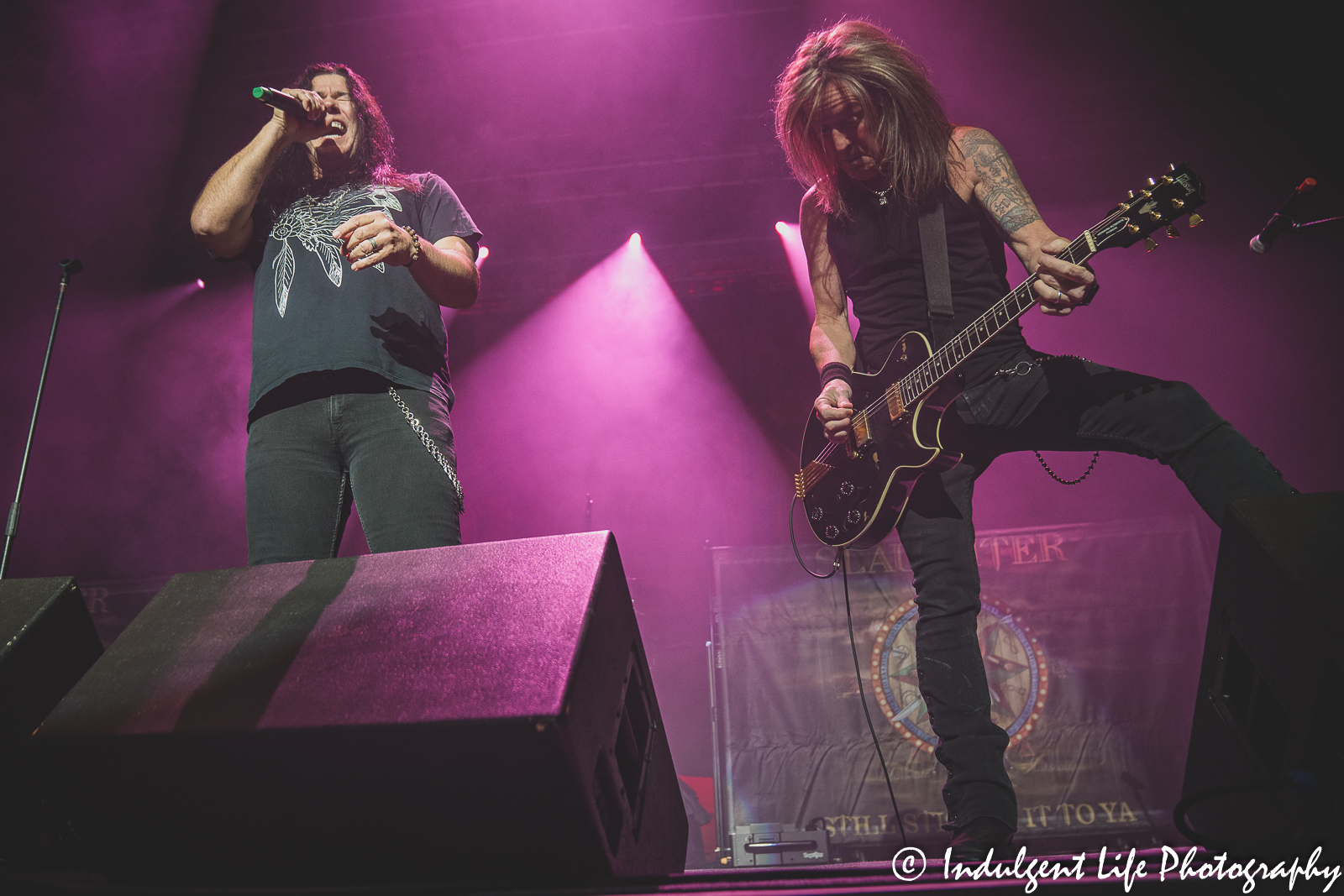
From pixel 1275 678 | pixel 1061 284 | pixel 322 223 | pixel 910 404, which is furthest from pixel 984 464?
pixel 322 223

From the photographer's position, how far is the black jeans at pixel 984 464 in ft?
4.95

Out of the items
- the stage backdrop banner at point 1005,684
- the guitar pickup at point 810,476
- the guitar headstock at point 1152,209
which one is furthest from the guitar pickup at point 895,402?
the stage backdrop banner at point 1005,684

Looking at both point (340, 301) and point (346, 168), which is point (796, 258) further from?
point (340, 301)

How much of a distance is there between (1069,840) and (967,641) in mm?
2810

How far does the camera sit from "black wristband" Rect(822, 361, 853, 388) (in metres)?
2.25

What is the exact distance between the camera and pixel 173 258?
679 cm

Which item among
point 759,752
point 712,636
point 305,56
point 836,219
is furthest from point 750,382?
point 836,219

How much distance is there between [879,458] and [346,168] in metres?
1.64

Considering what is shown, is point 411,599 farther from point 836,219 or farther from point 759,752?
point 759,752

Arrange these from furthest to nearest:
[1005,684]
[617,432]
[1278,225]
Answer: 1. [617,432]
2. [1005,684]
3. [1278,225]

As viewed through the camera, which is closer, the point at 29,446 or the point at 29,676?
the point at 29,676

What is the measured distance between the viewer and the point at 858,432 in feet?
7.21

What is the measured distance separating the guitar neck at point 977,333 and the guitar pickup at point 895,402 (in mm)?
12

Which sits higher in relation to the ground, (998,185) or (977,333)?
(998,185)
